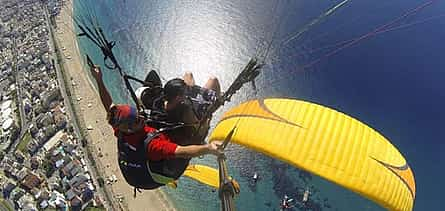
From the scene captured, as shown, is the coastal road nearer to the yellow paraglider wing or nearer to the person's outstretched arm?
the yellow paraglider wing

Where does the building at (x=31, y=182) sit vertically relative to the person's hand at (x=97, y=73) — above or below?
below

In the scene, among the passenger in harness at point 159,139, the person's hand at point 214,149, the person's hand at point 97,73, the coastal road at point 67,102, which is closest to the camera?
the person's hand at point 214,149

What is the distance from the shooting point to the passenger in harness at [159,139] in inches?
172

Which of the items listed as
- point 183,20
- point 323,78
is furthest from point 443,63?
point 183,20

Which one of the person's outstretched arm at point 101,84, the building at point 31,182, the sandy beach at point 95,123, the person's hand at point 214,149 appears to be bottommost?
the building at point 31,182

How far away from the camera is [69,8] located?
29.2 m

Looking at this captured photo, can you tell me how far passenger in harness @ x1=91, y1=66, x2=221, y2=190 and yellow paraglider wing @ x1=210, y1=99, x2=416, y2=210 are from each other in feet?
4.39

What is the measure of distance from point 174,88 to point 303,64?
21328 mm

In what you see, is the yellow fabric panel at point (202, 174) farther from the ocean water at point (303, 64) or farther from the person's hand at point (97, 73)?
the ocean water at point (303, 64)

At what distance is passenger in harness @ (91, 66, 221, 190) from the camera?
4369 millimetres

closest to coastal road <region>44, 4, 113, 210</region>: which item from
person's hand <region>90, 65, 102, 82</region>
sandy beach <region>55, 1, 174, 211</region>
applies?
sandy beach <region>55, 1, 174, 211</region>

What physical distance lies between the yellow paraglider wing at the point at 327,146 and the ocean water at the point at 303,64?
10.7 metres

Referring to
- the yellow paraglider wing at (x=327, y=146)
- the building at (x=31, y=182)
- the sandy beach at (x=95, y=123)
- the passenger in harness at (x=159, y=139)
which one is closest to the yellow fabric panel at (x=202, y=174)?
the yellow paraglider wing at (x=327, y=146)

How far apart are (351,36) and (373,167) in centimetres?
2306
